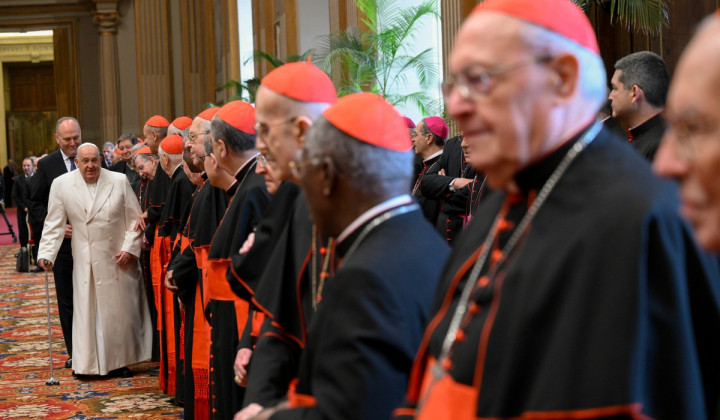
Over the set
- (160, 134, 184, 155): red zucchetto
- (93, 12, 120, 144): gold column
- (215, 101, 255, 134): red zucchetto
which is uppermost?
(93, 12, 120, 144): gold column

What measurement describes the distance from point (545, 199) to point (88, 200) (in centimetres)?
669

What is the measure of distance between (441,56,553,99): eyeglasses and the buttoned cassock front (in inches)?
258

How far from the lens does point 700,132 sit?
1.26 metres

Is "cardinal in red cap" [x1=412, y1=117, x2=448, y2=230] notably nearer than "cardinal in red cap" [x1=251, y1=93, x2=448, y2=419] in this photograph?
No

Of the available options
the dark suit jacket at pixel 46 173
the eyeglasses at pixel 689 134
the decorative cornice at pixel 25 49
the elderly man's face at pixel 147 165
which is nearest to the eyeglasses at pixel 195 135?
the elderly man's face at pixel 147 165

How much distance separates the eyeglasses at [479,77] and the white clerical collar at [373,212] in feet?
2.46

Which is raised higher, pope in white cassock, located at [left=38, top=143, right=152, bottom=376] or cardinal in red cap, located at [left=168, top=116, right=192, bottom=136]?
cardinal in red cap, located at [left=168, top=116, right=192, bottom=136]

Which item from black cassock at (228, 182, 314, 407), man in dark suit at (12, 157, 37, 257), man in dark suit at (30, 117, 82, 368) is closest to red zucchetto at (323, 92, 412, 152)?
black cassock at (228, 182, 314, 407)

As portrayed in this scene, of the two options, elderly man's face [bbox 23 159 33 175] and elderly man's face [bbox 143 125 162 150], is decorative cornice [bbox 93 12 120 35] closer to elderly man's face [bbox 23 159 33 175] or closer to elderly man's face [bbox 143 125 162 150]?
elderly man's face [bbox 23 159 33 175]

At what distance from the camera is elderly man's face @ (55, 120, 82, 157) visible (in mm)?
9625

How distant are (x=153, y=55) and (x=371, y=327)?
848 inches

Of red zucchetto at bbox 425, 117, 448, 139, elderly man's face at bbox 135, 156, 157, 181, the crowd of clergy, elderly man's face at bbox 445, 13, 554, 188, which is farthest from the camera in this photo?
elderly man's face at bbox 135, 156, 157, 181

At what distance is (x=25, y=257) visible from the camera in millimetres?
16906

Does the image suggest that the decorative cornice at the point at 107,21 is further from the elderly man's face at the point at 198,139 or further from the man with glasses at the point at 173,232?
the elderly man's face at the point at 198,139
